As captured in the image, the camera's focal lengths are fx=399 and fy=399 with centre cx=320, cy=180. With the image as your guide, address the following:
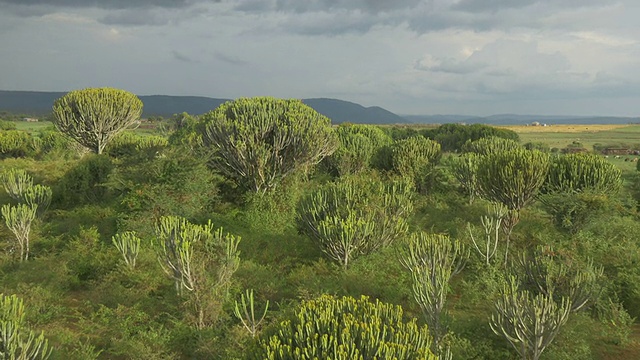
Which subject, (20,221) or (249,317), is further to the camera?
(20,221)

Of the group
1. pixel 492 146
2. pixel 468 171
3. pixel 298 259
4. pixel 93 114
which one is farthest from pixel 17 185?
pixel 492 146

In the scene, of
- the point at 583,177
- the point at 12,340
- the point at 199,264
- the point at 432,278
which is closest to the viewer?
the point at 12,340

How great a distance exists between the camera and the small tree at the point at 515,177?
15.9 meters

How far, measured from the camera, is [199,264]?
32.6 feet

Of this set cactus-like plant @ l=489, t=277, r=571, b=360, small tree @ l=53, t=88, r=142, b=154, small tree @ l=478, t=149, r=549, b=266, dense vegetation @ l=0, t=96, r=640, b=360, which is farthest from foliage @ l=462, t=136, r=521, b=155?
small tree @ l=53, t=88, r=142, b=154

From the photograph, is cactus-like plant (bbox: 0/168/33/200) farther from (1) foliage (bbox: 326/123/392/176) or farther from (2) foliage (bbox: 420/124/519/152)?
(2) foliage (bbox: 420/124/519/152)

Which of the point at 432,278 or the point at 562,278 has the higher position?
the point at 562,278

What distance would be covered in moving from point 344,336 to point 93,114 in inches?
996

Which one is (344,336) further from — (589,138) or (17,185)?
(589,138)

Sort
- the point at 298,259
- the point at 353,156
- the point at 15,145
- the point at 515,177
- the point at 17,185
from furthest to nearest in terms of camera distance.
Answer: the point at 15,145 → the point at 353,156 → the point at 17,185 → the point at 515,177 → the point at 298,259

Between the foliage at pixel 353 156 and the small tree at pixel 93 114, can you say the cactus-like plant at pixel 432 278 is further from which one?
the small tree at pixel 93 114

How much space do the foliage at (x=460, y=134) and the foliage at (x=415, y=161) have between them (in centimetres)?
3098

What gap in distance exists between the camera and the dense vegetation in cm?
761

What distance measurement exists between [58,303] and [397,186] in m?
11.7
